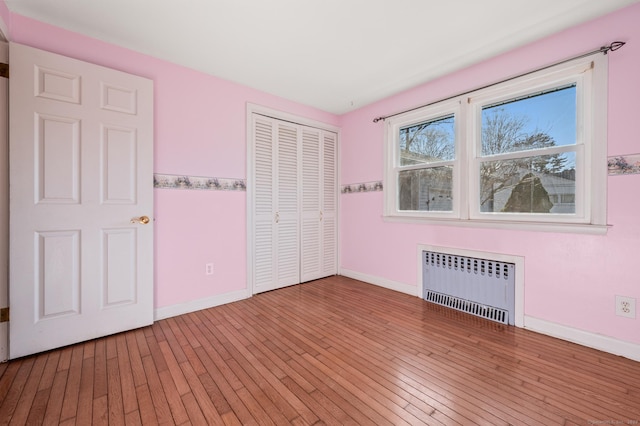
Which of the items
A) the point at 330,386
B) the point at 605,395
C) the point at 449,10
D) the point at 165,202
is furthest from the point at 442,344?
the point at 165,202

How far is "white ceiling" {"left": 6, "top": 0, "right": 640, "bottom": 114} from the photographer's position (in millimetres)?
1926

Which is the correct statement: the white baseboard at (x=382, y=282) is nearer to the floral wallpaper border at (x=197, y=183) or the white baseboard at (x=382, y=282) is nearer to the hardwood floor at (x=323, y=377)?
the hardwood floor at (x=323, y=377)

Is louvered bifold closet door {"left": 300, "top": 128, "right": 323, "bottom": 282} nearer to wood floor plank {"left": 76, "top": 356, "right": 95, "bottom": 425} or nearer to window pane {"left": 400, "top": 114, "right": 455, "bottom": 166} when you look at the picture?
window pane {"left": 400, "top": 114, "right": 455, "bottom": 166}

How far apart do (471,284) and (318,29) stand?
9.19ft

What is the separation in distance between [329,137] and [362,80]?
43.5 inches

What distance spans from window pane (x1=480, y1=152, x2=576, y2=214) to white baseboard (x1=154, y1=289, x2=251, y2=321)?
2843 millimetres

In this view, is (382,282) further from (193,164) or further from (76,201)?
(76,201)

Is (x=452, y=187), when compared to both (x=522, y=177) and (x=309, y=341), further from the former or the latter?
(x=309, y=341)

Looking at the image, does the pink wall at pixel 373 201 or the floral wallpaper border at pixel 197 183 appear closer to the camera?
the pink wall at pixel 373 201

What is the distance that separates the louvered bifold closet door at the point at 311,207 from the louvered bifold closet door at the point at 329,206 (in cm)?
8

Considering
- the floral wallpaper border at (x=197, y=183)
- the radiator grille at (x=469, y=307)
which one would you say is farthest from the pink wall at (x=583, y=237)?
the floral wallpaper border at (x=197, y=183)

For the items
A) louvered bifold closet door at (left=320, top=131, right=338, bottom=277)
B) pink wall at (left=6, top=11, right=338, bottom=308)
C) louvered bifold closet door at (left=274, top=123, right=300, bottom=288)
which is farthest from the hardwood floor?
louvered bifold closet door at (left=320, top=131, right=338, bottom=277)

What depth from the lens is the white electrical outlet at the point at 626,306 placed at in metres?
1.90

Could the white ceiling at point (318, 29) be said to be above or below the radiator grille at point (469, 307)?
above
